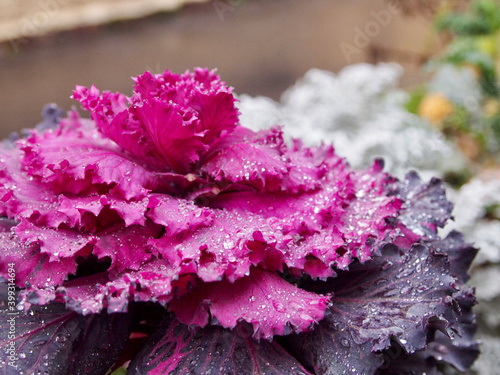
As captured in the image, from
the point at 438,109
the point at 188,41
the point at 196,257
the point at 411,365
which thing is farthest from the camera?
the point at 188,41

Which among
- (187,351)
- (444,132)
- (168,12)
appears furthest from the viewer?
(168,12)

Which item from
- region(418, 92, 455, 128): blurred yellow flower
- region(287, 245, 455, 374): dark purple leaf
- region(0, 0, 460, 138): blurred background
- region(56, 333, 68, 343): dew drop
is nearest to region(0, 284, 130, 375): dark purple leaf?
region(56, 333, 68, 343): dew drop

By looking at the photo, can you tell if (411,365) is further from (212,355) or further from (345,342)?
(212,355)

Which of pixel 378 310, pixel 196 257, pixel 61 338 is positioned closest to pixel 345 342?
pixel 378 310

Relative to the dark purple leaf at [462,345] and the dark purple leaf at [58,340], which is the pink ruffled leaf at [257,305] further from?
the dark purple leaf at [462,345]

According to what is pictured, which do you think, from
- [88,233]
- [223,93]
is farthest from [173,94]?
[88,233]

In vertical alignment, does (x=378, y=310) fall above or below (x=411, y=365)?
above

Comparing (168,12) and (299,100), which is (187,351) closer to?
(299,100)
